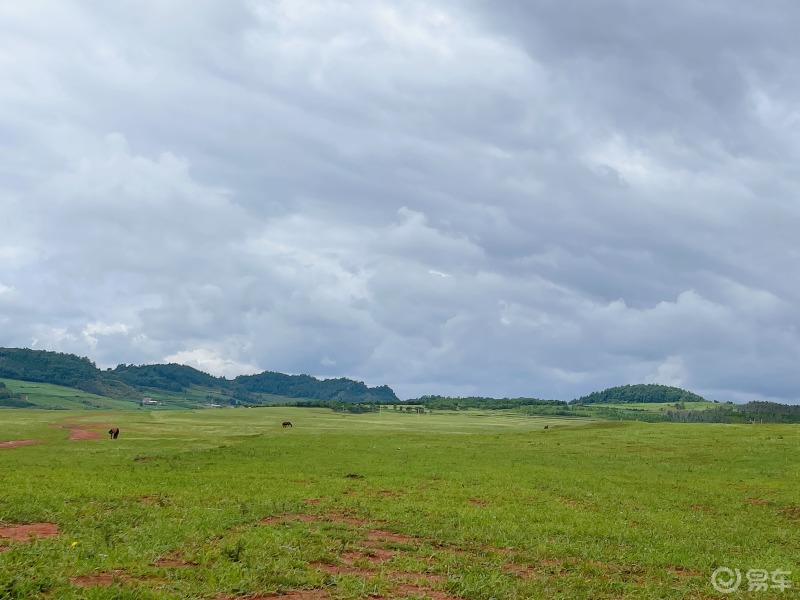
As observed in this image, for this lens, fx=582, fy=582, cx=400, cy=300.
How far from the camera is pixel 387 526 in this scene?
2355 centimetres

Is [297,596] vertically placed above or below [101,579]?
below

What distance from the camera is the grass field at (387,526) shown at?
1507 centimetres

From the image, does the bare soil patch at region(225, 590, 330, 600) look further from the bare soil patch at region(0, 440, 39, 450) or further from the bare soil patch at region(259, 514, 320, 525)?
the bare soil patch at region(0, 440, 39, 450)

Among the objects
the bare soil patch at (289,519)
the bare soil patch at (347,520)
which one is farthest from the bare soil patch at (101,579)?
the bare soil patch at (347,520)

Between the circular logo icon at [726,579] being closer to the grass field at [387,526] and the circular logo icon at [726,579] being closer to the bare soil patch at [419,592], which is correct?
the grass field at [387,526]

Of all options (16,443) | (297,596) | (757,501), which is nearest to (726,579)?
(297,596)

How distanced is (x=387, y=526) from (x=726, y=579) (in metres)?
12.0

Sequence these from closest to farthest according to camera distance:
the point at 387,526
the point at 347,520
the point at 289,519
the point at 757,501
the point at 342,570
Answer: the point at 342,570
the point at 387,526
the point at 289,519
the point at 347,520
the point at 757,501

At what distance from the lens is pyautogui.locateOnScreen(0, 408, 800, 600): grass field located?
49.4 ft

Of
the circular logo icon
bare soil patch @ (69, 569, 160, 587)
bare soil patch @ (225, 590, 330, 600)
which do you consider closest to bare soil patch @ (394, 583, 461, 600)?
bare soil patch @ (225, 590, 330, 600)

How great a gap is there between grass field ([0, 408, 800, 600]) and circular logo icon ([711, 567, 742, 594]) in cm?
28

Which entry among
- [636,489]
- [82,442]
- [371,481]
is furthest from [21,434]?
[636,489]

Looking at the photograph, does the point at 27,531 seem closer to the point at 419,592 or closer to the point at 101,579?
the point at 101,579

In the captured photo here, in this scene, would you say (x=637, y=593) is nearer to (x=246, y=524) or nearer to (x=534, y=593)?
(x=534, y=593)
